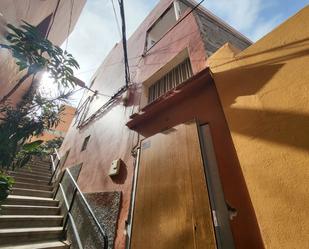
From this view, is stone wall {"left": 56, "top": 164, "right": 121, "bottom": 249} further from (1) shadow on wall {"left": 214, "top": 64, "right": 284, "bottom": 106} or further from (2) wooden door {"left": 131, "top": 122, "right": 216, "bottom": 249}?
(1) shadow on wall {"left": 214, "top": 64, "right": 284, "bottom": 106}

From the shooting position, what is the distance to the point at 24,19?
Result: 387 cm

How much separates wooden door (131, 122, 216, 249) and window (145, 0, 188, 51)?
13.7 ft

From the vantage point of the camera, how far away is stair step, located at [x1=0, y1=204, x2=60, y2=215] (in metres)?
3.52

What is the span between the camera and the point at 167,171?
6.61 ft

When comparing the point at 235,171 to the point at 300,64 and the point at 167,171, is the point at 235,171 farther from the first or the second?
the point at 300,64

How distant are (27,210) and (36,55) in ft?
11.1

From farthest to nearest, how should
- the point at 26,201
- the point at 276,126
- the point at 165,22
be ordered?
the point at 165,22
the point at 26,201
the point at 276,126

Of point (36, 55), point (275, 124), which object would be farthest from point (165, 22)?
point (275, 124)

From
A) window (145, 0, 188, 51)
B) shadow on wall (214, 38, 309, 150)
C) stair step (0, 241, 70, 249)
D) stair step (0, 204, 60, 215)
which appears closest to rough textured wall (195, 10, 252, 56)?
window (145, 0, 188, 51)

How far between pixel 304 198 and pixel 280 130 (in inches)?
22.8

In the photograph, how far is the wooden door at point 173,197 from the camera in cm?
141

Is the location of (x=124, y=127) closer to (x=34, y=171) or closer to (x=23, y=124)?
(x=23, y=124)

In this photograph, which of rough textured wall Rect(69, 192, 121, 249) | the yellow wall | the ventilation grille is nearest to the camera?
the yellow wall

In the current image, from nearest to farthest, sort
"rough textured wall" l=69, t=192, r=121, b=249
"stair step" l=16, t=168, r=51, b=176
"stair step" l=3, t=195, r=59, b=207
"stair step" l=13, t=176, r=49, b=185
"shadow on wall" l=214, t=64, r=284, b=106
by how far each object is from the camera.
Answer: "shadow on wall" l=214, t=64, r=284, b=106 → "rough textured wall" l=69, t=192, r=121, b=249 → "stair step" l=3, t=195, r=59, b=207 → "stair step" l=13, t=176, r=49, b=185 → "stair step" l=16, t=168, r=51, b=176
